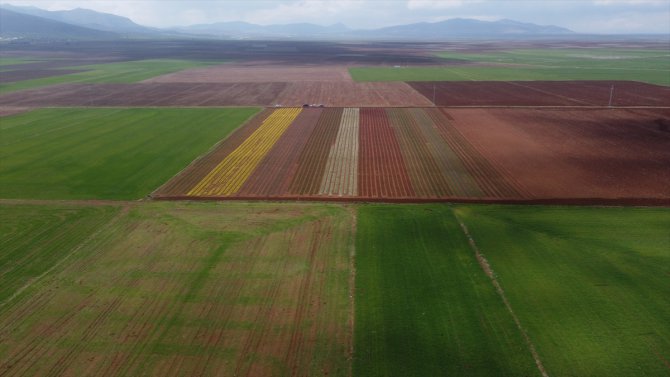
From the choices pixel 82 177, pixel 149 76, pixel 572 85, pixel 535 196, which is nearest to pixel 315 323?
pixel 535 196

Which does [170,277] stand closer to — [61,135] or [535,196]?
[535,196]

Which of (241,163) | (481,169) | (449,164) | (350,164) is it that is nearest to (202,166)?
(241,163)


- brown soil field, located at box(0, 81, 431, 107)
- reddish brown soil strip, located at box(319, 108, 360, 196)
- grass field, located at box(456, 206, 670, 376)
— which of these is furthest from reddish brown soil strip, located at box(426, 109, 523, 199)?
brown soil field, located at box(0, 81, 431, 107)

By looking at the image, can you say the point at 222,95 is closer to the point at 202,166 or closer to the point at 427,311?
the point at 202,166

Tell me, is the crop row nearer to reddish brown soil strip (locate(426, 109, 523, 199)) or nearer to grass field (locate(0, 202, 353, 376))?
reddish brown soil strip (locate(426, 109, 523, 199))

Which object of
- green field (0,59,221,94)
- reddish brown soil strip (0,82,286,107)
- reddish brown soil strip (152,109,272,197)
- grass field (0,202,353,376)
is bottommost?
grass field (0,202,353,376)

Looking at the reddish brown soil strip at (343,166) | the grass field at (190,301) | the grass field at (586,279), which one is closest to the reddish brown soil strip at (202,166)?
the grass field at (190,301)

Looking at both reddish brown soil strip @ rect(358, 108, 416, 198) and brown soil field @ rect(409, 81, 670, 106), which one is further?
brown soil field @ rect(409, 81, 670, 106)
